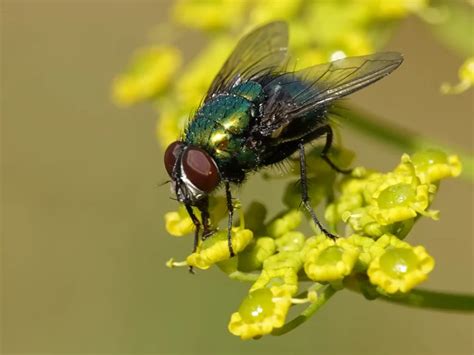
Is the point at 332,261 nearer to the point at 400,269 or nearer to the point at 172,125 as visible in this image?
the point at 400,269

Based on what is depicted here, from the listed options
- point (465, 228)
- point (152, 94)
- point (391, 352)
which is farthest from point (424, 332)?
point (152, 94)

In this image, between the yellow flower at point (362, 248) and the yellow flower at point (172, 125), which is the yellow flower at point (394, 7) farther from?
the yellow flower at point (362, 248)

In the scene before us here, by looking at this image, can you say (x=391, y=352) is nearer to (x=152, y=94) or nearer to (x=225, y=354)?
(x=225, y=354)

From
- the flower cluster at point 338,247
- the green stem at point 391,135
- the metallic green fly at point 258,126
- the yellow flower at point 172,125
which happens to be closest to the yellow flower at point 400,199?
the flower cluster at point 338,247

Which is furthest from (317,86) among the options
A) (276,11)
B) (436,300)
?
(276,11)

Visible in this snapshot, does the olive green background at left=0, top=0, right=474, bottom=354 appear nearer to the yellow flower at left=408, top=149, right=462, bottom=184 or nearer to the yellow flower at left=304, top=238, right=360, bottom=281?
the yellow flower at left=408, top=149, right=462, bottom=184
